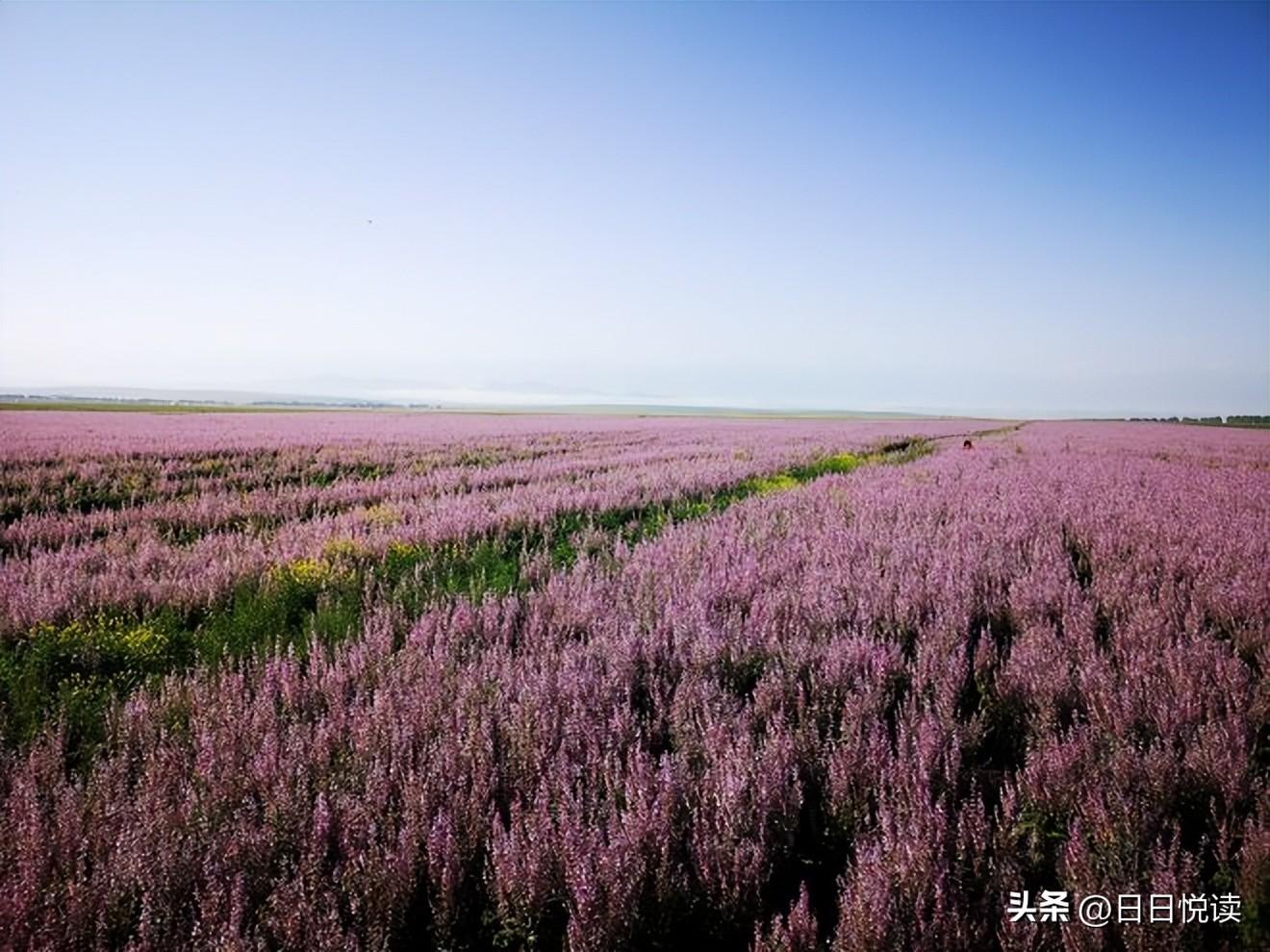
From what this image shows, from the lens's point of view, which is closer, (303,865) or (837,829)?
(303,865)

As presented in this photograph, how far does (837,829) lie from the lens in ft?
6.79

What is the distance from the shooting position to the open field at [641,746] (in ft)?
5.40

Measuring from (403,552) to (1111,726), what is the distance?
563cm

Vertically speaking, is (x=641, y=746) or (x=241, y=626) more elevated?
(x=641, y=746)

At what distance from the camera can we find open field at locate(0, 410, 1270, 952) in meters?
1.65

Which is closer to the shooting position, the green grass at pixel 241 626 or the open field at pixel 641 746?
the open field at pixel 641 746

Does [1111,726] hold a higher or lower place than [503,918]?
higher

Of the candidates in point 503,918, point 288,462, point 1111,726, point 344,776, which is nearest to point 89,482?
point 288,462

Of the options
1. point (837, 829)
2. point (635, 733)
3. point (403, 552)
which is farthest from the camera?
point (403, 552)

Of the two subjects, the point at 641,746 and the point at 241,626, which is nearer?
the point at 641,746

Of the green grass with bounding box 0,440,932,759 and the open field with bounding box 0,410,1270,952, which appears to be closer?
the open field with bounding box 0,410,1270,952

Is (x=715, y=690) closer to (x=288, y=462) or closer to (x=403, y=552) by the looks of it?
(x=403, y=552)

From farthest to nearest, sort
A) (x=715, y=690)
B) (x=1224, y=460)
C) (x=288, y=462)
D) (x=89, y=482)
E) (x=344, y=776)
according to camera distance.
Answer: (x=1224, y=460) → (x=288, y=462) → (x=89, y=482) → (x=715, y=690) → (x=344, y=776)

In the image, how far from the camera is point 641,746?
2359 millimetres
